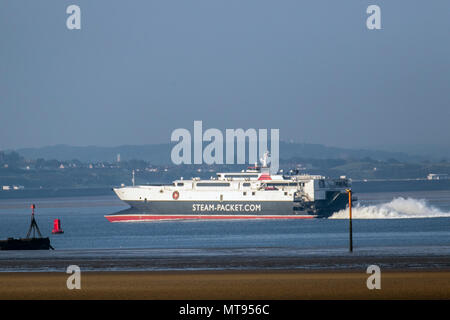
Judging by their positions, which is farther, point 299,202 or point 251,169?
point 251,169

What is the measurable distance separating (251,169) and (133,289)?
233 feet

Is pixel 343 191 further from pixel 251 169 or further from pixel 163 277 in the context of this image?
pixel 163 277

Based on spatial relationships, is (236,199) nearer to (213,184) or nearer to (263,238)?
(213,184)

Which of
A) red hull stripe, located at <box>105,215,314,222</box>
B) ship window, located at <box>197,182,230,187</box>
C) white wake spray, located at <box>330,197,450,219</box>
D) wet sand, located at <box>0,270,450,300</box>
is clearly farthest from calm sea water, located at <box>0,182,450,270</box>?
wet sand, located at <box>0,270,450,300</box>

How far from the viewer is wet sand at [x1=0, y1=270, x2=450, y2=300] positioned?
24.2 meters

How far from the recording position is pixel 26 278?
29609 millimetres

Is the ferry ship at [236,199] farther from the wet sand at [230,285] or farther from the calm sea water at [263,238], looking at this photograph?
the wet sand at [230,285]

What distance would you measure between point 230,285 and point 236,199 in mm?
64196

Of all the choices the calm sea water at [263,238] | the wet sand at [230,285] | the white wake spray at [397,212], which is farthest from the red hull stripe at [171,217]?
the wet sand at [230,285]

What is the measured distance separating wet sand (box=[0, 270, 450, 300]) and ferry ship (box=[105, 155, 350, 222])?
195 feet

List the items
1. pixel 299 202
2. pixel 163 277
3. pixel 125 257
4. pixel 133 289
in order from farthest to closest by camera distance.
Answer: pixel 299 202 < pixel 125 257 < pixel 163 277 < pixel 133 289

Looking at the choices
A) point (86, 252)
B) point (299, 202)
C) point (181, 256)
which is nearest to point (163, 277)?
point (181, 256)

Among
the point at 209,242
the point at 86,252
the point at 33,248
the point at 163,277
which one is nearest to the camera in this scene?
the point at 163,277

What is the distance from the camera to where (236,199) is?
90.8 metres
